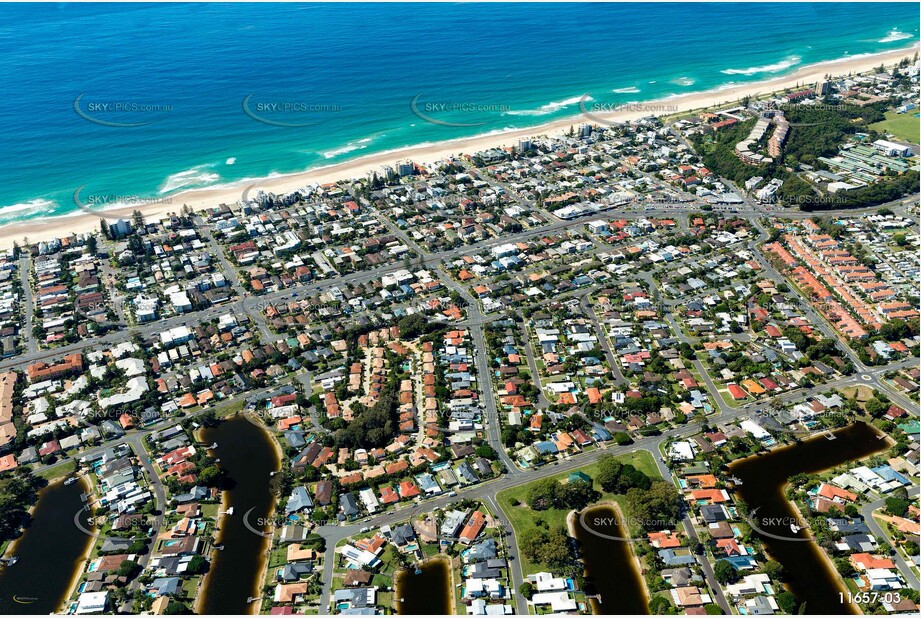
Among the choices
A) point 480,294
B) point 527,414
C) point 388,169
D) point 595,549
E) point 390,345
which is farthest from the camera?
point 388,169

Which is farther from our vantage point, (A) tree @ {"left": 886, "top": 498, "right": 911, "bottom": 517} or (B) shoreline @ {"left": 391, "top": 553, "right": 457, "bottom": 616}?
(A) tree @ {"left": 886, "top": 498, "right": 911, "bottom": 517}

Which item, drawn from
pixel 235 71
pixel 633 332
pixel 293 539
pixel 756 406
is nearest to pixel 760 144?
pixel 633 332

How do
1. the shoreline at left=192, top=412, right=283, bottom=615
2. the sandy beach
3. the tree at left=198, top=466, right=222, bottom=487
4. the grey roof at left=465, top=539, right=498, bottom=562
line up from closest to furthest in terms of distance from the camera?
the shoreline at left=192, top=412, right=283, bottom=615
the grey roof at left=465, top=539, right=498, bottom=562
the tree at left=198, top=466, right=222, bottom=487
the sandy beach

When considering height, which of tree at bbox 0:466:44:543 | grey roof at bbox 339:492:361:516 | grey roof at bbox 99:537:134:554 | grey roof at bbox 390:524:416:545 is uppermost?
tree at bbox 0:466:44:543

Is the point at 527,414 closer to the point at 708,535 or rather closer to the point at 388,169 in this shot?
A: the point at 708,535

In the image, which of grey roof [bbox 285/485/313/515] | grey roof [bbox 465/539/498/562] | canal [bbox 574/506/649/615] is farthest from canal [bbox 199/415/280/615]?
canal [bbox 574/506/649/615]

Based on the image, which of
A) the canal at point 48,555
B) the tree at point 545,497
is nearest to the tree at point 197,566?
the canal at point 48,555

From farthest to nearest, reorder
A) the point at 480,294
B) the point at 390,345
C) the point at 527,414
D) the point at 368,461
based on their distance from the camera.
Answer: the point at 480,294 < the point at 390,345 < the point at 527,414 < the point at 368,461

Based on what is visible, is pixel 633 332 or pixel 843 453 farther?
pixel 633 332

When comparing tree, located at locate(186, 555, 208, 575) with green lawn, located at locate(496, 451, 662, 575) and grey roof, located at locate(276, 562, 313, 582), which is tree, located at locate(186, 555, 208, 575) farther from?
green lawn, located at locate(496, 451, 662, 575)
